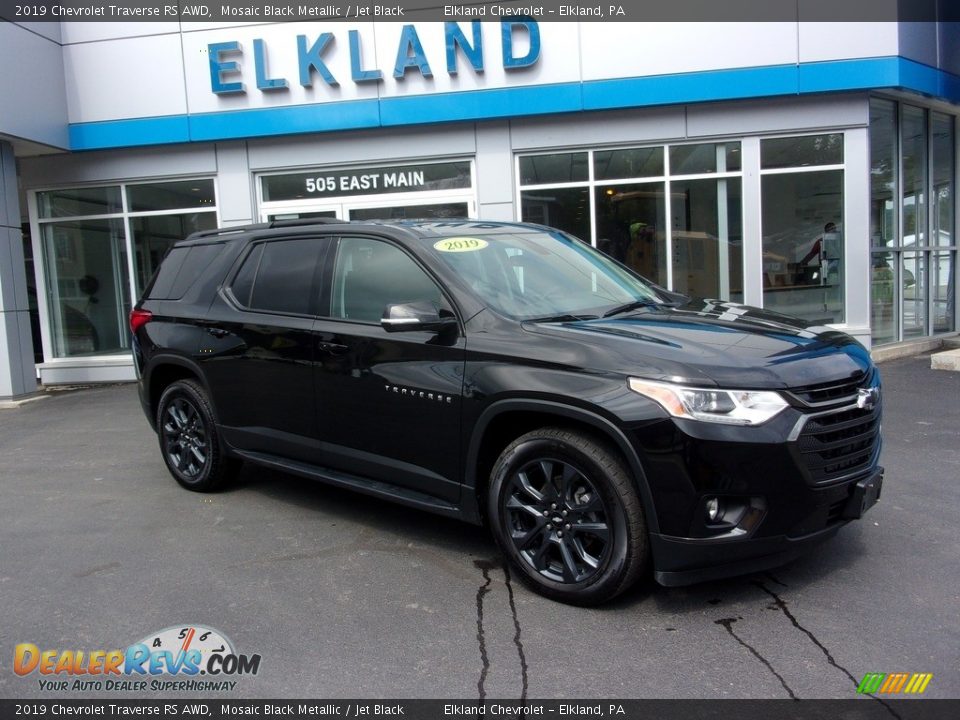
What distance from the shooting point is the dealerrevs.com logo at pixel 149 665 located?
3240mm

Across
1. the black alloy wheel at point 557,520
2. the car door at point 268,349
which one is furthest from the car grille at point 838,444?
the car door at point 268,349

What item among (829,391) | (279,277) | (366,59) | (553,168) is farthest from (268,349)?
(366,59)

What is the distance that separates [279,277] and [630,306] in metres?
2.25

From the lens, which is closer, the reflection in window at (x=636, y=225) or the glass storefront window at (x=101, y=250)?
the reflection in window at (x=636, y=225)

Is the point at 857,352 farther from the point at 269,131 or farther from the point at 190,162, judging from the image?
the point at 190,162

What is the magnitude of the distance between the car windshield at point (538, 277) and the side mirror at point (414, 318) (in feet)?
0.89

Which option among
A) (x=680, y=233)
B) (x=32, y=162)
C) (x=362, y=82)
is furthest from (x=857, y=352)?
(x=32, y=162)

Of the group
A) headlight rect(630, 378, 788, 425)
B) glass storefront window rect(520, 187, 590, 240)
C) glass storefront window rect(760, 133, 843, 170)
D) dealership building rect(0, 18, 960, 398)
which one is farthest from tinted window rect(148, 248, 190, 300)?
glass storefront window rect(760, 133, 843, 170)

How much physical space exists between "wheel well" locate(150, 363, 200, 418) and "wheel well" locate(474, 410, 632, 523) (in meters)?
2.74

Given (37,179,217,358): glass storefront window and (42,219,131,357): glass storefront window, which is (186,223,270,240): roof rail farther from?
(42,219,131,357): glass storefront window

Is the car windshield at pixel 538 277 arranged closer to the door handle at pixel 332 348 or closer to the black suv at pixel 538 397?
the black suv at pixel 538 397

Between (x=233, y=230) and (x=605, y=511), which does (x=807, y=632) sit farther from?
(x=233, y=230)

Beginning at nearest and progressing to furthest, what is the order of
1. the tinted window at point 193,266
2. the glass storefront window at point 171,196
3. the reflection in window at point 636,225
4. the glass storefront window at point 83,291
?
the tinted window at point 193,266, the reflection in window at point 636,225, the glass storefront window at point 171,196, the glass storefront window at point 83,291

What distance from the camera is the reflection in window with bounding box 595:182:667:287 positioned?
1105cm
